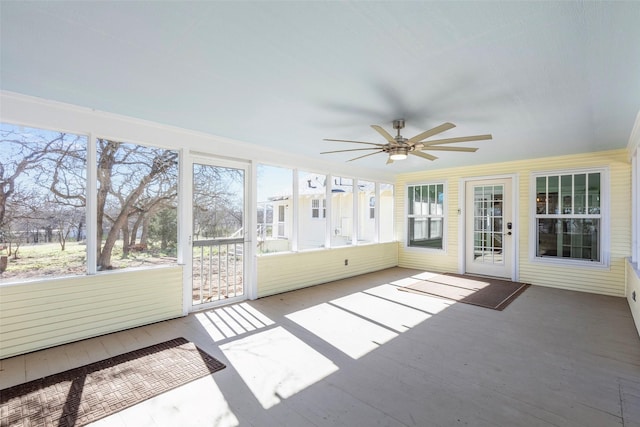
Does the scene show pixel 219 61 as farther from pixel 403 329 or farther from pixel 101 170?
pixel 403 329

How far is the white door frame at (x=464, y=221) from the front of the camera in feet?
19.1

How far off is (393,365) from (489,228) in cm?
465

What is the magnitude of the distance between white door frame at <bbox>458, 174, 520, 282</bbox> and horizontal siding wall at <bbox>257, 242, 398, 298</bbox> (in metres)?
1.53

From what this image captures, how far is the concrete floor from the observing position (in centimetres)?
205

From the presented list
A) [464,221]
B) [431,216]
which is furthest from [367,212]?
[464,221]

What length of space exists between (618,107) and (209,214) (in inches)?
187

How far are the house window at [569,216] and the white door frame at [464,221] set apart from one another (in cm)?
32

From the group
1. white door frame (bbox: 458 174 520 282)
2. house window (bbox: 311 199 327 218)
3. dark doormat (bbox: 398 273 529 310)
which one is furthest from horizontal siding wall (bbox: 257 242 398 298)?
white door frame (bbox: 458 174 520 282)

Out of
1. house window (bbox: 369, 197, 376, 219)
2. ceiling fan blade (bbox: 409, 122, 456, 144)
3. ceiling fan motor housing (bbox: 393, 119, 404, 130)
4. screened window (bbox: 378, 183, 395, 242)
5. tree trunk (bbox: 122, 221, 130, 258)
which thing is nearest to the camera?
ceiling fan blade (bbox: 409, 122, 456, 144)

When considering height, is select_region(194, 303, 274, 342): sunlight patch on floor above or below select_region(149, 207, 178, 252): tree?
below

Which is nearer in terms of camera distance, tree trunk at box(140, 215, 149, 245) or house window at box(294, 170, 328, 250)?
tree trunk at box(140, 215, 149, 245)

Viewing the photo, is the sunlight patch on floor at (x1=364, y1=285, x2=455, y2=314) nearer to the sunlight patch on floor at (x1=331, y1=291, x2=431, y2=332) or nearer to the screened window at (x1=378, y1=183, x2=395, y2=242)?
the sunlight patch on floor at (x1=331, y1=291, x2=431, y2=332)

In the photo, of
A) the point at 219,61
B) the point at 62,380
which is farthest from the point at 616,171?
the point at 62,380

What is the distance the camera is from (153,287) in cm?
368
